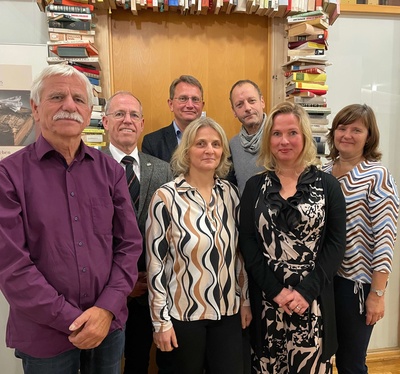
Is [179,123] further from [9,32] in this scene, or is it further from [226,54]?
[9,32]

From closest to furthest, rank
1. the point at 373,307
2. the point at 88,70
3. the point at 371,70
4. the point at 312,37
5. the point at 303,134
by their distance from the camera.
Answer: the point at 303,134
the point at 373,307
the point at 88,70
the point at 312,37
the point at 371,70

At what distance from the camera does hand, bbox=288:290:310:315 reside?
1.51 m

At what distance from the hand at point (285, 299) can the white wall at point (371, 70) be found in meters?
1.68

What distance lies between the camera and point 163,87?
8.50 ft

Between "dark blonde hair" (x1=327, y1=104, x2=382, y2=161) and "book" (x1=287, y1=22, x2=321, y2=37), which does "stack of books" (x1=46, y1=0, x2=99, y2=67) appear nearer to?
"book" (x1=287, y1=22, x2=321, y2=37)

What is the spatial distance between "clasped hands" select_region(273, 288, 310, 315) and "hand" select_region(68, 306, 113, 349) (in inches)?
29.3

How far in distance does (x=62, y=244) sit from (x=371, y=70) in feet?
8.55

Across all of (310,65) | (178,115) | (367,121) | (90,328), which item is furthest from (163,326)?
(310,65)

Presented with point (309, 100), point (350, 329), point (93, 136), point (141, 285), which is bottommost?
point (350, 329)

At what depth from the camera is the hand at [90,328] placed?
1187mm

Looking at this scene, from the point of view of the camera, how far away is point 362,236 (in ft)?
5.68

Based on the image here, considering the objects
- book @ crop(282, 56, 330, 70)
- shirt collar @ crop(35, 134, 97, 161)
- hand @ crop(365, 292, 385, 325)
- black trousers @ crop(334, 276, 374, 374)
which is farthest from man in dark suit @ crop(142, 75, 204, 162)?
hand @ crop(365, 292, 385, 325)

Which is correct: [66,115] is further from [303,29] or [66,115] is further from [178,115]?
[303,29]

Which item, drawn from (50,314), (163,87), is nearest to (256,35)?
(163,87)
